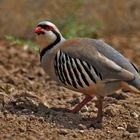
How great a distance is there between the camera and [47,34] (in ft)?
23.9

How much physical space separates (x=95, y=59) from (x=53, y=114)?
0.74 meters

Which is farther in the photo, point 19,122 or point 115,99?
point 115,99

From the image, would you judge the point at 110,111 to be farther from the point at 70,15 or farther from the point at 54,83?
the point at 70,15

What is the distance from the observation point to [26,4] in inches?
463

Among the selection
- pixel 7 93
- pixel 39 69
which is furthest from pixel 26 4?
pixel 7 93

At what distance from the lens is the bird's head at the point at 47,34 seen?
727 centimetres

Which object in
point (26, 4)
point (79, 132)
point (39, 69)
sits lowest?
point (79, 132)

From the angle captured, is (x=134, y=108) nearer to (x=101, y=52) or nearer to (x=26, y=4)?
(x=101, y=52)

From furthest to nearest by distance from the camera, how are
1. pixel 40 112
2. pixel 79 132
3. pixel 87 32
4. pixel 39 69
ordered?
pixel 87 32
pixel 39 69
pixel 40 112
pixel 79 132

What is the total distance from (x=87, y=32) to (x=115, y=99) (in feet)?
12.8

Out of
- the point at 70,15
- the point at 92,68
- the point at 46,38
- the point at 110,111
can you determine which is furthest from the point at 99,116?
the point at 70,15

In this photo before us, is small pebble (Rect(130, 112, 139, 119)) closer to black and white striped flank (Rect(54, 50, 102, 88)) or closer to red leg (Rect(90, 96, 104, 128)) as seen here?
red leg (Rect(90, 96, 104, 128))

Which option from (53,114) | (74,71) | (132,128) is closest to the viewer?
(132,128)

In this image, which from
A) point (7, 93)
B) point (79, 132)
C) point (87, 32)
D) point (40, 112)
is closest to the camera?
point (79, 132)
